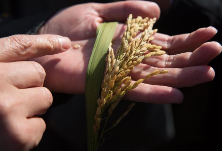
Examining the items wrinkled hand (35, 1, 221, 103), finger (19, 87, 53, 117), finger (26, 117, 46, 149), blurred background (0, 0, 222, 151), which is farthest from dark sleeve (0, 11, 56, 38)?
finger (26, 117, 46, 149)

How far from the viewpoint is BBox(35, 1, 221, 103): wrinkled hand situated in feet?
4.48

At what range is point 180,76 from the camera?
1.41 meters

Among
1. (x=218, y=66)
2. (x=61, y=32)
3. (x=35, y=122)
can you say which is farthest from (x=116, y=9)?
(x=35, y=122)

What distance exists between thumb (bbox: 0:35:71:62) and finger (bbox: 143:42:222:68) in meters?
0.66

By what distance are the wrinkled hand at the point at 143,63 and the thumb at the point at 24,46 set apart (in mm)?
235

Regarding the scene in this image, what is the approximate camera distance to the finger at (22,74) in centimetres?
124

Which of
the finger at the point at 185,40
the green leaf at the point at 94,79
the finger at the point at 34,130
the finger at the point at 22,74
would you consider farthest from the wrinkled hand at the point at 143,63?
the finger at the point at 34,130

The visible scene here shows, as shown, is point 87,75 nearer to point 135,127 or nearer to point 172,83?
point 172,83

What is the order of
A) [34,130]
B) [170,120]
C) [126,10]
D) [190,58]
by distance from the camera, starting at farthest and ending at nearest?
[170,120] < [126,10] < [190,58] < [34,130]

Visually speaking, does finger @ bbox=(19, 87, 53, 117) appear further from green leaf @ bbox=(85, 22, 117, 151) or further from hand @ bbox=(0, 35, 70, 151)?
green leaf @ bbox=(85, 22, 117, 151)

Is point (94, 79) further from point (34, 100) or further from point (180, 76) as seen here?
point (180, 76)

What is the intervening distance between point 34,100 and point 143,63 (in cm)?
77

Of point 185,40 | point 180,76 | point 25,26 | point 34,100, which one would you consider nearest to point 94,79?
point 34,100

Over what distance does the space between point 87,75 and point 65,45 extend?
0.24 meters
